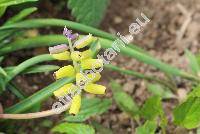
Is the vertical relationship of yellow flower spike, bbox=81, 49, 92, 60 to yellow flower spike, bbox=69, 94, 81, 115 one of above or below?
above

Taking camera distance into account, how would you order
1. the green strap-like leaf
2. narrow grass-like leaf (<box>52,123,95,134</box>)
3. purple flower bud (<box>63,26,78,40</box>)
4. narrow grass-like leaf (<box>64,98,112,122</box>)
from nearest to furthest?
purple flower bud (<box>63,26,78,40</box>) → narrow grass-like leaf (<box>52,123,95,134</box>) → narrow grass-like leaf (<box>64,98,112,122</box>) → the green strap-like leaf

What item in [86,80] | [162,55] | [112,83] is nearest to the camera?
[86,80]

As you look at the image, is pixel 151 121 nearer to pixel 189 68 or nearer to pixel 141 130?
pixel 141 130

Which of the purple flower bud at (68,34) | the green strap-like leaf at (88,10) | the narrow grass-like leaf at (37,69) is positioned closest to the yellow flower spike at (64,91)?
the purple flower bud at (68,34)

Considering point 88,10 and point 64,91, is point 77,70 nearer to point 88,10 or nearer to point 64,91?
point 64,91

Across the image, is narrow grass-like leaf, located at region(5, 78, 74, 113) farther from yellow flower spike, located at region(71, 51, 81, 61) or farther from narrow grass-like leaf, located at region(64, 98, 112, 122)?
yellow flower spike, located at region(71, 51, 81, 61)

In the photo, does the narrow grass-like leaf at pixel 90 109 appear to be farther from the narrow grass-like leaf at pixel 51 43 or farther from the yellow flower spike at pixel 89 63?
the yellow flower spike at pixel 89 63

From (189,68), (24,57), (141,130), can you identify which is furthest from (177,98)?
(24,57)

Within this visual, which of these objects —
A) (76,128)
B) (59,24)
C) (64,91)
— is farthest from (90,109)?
(64,91)

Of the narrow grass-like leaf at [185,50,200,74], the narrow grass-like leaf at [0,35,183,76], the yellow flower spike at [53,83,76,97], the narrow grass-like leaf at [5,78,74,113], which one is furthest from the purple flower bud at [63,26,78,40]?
the narrow grass-like leaf at [185,50,200,74]
